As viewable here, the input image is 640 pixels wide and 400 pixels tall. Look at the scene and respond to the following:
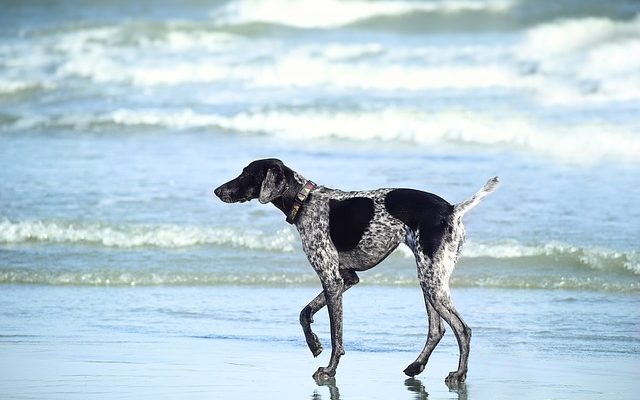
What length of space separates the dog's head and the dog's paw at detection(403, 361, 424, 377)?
118 cm

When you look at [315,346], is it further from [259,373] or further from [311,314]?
[259,373]

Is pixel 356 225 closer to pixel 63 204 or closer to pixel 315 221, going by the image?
pixel 315 221

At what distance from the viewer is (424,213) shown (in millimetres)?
7008

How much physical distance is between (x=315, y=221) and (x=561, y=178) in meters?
7.78

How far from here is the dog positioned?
6.96 metres

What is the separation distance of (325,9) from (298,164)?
14.4 meters

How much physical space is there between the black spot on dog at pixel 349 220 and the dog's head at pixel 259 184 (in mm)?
318

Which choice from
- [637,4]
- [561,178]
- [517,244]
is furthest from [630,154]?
[637,4]

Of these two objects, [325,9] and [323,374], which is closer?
[323,374]

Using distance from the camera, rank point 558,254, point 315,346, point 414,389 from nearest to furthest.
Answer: point 414,389
point 315,346
point 558,254

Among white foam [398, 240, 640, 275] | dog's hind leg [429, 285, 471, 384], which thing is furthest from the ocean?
dog's hind leg [429, 285, 471, 384]

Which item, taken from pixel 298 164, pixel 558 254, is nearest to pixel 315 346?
pixel 558 254

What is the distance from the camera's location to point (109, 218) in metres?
12.4

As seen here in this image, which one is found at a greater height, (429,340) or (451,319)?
(451,319)
